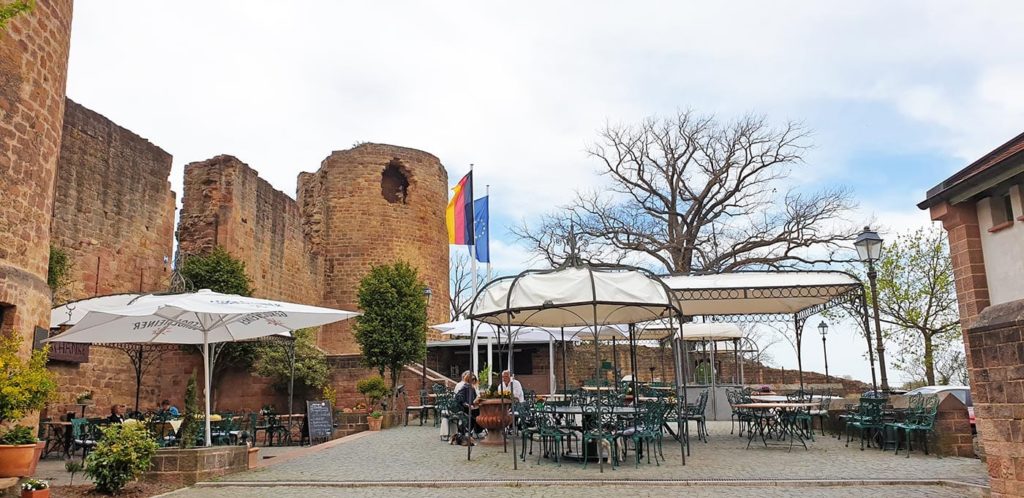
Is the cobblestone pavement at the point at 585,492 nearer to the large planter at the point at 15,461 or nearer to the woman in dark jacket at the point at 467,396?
the large planter at the point at 15,461

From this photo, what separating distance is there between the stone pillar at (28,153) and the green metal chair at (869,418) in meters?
10.7

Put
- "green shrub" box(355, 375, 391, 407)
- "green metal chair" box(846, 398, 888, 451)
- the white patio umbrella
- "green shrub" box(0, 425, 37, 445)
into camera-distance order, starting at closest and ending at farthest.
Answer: "green shrub" box(0, 425, 37, 445) < the white patio umbrella < "green metal chair" box(846, 398, 888, 451) < "green shrub" box(355, 375, 391, 407)

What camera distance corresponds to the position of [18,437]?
7.17m

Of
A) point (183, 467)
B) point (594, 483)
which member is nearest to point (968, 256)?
point (594, 483)

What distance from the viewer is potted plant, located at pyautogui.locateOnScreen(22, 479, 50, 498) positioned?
6750 millimetres

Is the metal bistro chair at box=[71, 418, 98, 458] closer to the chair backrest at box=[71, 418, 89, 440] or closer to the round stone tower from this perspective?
the chair backrest at box=[71, 418, 89, 440]

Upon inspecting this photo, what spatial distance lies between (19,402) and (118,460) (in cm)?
109

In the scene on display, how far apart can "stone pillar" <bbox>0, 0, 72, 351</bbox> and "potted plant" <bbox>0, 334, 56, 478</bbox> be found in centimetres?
192

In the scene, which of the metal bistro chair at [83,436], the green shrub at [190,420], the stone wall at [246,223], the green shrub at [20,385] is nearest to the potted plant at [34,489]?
the green shrub at [20,385]

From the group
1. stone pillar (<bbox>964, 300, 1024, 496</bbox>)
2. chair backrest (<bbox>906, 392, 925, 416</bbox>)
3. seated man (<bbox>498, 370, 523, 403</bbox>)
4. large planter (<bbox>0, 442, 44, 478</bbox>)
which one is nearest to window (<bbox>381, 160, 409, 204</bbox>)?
seated man (<bbox>498, 370, 523, 403</bbox>)

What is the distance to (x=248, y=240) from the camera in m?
21.7

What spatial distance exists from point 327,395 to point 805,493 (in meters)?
12.7

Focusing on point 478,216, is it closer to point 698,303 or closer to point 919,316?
point 698,303

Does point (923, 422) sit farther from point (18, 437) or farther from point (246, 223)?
point (246, 223)
